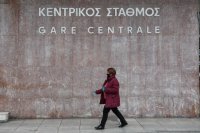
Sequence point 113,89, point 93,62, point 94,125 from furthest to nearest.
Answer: point 93,62 < point 94,125 < point 113,89

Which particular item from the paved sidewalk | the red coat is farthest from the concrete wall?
the red coat

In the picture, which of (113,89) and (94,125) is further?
(94,125)

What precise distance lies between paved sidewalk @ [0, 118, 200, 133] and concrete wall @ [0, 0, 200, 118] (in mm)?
514

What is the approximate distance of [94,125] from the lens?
35.9 ft

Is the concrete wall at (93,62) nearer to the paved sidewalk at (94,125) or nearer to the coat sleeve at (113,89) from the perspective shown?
the paved sidewalk at (94,125)

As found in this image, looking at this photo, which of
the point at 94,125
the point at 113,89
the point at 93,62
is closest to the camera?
the point at 113,89

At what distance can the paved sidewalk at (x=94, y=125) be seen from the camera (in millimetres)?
10086

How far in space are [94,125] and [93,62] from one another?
2321 mm

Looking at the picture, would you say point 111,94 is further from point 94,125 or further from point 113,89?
point 94,125

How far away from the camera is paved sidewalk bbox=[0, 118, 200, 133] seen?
33.1ft

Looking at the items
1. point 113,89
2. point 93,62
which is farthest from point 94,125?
point 93,62

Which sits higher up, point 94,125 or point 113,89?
point 113,89

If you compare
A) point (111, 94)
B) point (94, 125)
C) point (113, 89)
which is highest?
point (113, 89)

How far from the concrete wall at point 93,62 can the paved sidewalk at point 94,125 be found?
0.51m
